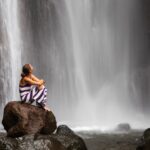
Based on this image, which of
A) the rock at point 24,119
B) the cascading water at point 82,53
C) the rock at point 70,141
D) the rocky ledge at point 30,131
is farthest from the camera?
the cascading water at point 82,53

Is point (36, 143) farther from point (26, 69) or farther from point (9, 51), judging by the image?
point (9, 51)

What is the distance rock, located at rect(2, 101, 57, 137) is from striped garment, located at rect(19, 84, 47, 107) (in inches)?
8.5

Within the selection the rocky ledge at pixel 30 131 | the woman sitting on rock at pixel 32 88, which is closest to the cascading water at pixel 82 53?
the rocky ledge at pixel 30 131

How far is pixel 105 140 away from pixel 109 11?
2717cm

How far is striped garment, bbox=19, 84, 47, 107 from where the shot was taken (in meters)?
15.2

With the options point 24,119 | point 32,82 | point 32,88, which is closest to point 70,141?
point 24,119

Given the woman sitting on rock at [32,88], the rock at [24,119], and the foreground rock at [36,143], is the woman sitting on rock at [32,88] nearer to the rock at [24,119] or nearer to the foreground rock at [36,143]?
the rock at [24,119]

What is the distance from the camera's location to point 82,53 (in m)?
46.2

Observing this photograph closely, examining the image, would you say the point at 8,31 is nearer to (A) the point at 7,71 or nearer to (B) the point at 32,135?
(A) the point at 7,71

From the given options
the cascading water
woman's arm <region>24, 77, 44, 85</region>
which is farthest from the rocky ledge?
the cascading water

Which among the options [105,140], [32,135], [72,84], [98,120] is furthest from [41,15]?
[32,135]

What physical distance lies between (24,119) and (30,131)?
1.64ft

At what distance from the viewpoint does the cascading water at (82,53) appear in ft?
140

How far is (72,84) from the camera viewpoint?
146ft
